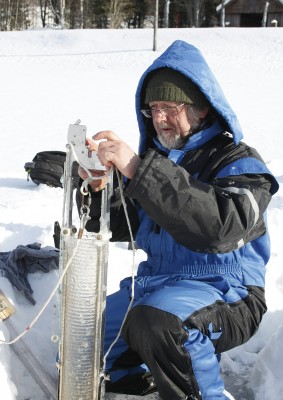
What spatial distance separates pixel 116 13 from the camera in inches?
1441

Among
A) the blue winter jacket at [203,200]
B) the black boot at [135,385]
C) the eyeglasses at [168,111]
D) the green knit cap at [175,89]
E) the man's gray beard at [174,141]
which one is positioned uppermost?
the green knit cap at [175,89]

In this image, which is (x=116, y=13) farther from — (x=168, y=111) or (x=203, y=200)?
(x=203, y=200)

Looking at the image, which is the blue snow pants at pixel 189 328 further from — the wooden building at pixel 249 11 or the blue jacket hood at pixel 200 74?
the wooden building at pixel 249 11

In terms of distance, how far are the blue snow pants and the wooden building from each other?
32279mm

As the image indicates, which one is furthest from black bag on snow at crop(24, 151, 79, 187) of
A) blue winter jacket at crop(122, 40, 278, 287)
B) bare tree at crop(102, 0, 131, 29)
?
bare tree at crop(102, 0, 131, 29)

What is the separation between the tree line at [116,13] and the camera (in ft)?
123

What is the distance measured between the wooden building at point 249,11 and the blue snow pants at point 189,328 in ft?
106

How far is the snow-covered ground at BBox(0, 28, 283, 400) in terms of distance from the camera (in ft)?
8.79

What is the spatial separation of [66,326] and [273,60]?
20.0m

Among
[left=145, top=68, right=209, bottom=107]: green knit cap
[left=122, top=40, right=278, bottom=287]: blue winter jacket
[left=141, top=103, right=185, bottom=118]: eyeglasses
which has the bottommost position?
[left=122, top=40, right=278, bottom=287]: blue winter jacket

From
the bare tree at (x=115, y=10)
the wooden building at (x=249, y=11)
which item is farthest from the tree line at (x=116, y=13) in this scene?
the wooden building at (x=249, y=11)

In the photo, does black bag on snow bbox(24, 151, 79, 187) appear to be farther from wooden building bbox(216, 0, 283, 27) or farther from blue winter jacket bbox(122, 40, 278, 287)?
wooden building bbox(216, 0, 283, 27)

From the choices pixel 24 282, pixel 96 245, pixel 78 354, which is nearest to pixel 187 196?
pixel 96 245

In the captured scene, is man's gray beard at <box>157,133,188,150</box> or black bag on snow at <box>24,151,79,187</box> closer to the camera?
man's gray beard at <box>157,133,188,150</box>
